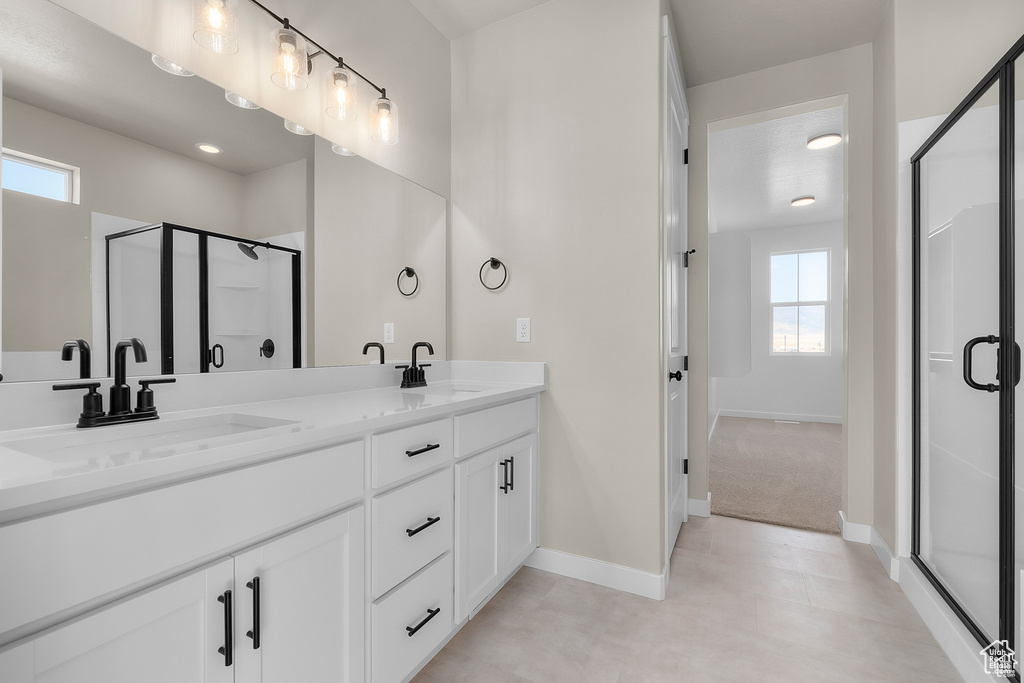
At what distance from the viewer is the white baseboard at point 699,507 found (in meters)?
2.90

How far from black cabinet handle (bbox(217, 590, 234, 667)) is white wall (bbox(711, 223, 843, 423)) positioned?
19.7ft

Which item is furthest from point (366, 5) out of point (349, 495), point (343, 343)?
point (349, 495)

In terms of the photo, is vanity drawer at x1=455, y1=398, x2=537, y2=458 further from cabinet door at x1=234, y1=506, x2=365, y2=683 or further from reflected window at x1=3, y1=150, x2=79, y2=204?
reflected window at x1=3, y1=150, x2=79, y2=204

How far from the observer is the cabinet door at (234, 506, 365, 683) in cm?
94

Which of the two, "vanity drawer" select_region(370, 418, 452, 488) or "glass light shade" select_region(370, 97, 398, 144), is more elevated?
"glass light shade" select_region(370, 97, 398, 144)

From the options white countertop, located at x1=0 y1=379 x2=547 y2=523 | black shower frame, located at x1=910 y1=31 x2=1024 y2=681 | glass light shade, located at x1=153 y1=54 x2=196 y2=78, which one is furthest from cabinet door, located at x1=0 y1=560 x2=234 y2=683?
black shower frame, located at x1=910 y1=31 x2=1024 y2=681

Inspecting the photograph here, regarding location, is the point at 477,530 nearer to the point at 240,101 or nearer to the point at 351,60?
the point at 240,101

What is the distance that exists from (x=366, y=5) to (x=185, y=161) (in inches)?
44.8

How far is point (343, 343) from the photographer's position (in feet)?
6.19

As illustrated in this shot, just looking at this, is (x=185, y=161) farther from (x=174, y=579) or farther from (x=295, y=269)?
(x=174, y=579)

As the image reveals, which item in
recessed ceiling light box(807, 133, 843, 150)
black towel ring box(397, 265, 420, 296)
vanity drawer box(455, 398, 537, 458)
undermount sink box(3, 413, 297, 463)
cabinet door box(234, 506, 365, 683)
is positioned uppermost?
recessed ceiling light box(807, 133, 843, 150)

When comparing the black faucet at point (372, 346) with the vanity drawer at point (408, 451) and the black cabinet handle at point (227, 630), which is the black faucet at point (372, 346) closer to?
the vanity drawer at point (408, 451)

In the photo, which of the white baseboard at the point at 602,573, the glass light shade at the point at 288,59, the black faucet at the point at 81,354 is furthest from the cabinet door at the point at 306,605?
the glass light shade at the point at 288,59

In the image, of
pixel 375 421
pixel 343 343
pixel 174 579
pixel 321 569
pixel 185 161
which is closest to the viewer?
pixel 174 579
